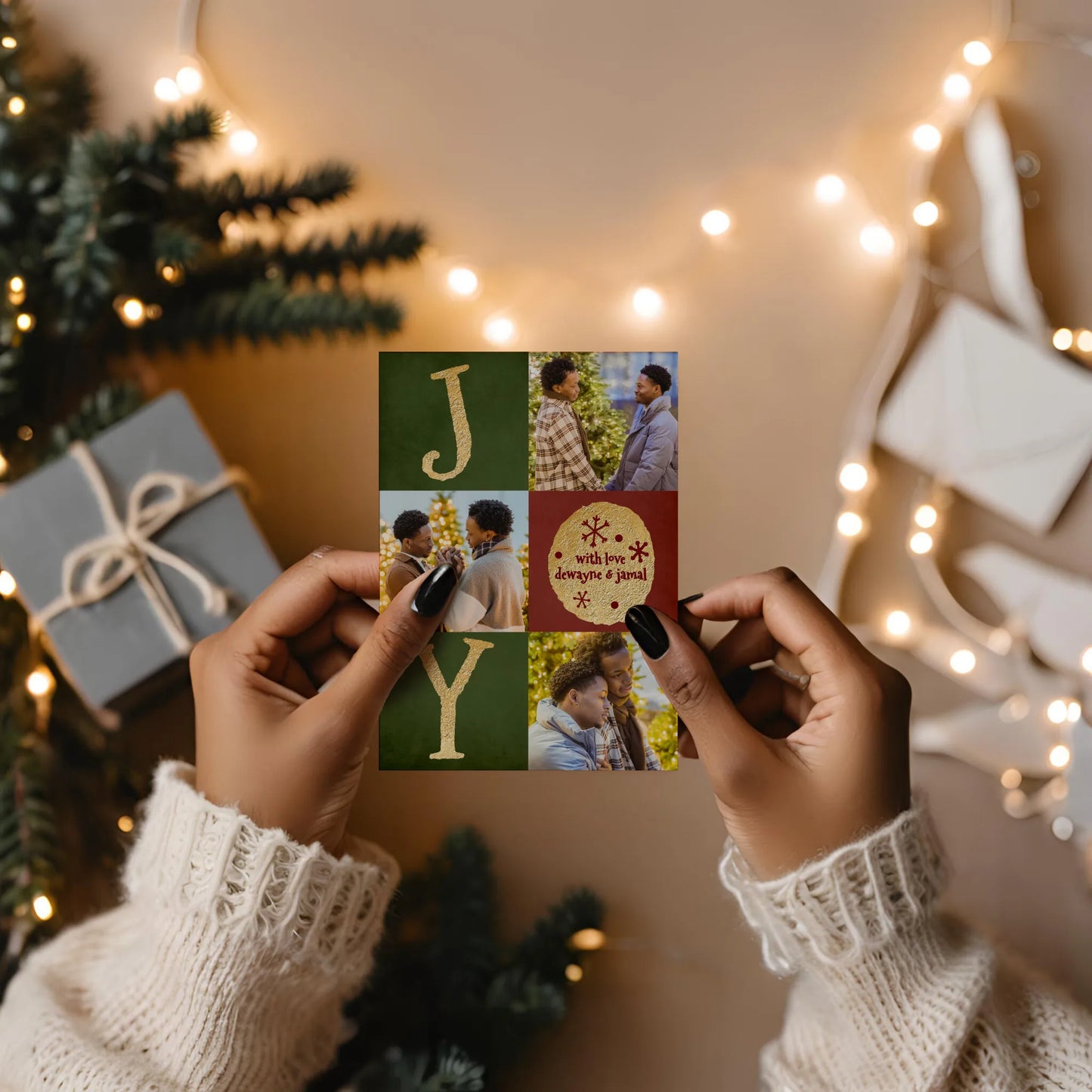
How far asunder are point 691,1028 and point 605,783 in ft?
0.90

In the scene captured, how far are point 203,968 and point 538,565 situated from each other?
364 mm

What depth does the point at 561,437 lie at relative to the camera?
0.67m

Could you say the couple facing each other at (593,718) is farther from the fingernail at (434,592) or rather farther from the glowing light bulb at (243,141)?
the glowing light bulb at (243,141)

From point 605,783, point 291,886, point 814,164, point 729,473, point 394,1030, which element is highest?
point 814,164

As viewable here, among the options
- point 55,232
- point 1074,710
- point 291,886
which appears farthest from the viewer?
point 1074,710

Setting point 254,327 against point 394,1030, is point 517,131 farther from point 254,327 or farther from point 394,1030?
point 394,1030

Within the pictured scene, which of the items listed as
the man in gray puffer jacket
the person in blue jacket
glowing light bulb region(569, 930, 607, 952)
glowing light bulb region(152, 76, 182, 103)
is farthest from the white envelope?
glowing light bulb region(152, 76, 182, 103)

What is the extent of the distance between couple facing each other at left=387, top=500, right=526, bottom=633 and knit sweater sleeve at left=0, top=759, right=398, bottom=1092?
19 cm

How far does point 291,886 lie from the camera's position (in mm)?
609

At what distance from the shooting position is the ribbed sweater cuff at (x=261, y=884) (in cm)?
61

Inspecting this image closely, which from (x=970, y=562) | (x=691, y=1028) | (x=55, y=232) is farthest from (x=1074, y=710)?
(x=55, y=232)

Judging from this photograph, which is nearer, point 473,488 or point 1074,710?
point 473,488

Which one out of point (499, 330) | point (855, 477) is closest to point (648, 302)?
point (499, 330)

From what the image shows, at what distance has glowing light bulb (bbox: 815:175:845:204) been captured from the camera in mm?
922
